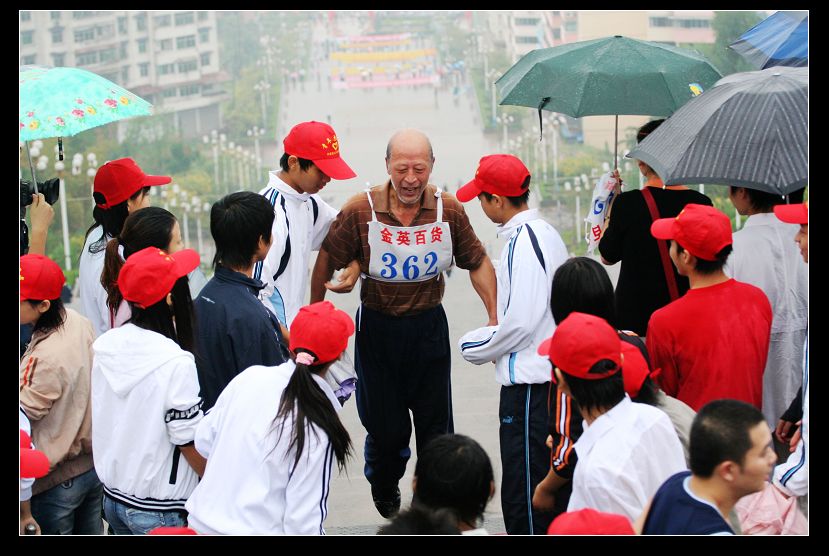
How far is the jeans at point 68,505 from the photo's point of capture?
3104mm

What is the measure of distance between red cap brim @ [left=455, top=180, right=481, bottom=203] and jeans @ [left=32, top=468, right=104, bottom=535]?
5.27 ft

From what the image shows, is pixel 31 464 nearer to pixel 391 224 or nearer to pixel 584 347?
pixel 584 347

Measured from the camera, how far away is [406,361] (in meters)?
4.05

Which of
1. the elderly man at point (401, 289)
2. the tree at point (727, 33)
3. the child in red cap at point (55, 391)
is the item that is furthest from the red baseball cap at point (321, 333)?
the tree at point (727, 33)

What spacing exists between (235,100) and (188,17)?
4.69 ft

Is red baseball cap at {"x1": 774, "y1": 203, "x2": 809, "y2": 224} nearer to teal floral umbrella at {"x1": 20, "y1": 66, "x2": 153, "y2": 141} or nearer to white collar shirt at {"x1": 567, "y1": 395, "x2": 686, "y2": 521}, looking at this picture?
white collar shirt at {"x1": 567, "y1": 395, "x2": 686, "y2": 521}

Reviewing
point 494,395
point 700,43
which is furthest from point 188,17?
point 494,395

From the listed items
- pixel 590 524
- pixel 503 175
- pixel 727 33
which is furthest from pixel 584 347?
pixel 727 33

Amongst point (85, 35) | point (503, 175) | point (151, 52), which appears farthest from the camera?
point (151, 52)

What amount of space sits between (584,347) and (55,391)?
1589 millimetres

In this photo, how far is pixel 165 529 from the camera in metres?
2.55

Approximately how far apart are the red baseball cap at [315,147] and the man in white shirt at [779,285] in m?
1.45

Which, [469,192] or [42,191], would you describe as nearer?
[469,192]

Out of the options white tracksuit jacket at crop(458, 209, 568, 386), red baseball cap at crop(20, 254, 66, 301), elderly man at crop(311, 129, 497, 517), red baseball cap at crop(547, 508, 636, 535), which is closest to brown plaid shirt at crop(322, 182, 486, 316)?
elderly man at crop(311, 129, 497, 517)
